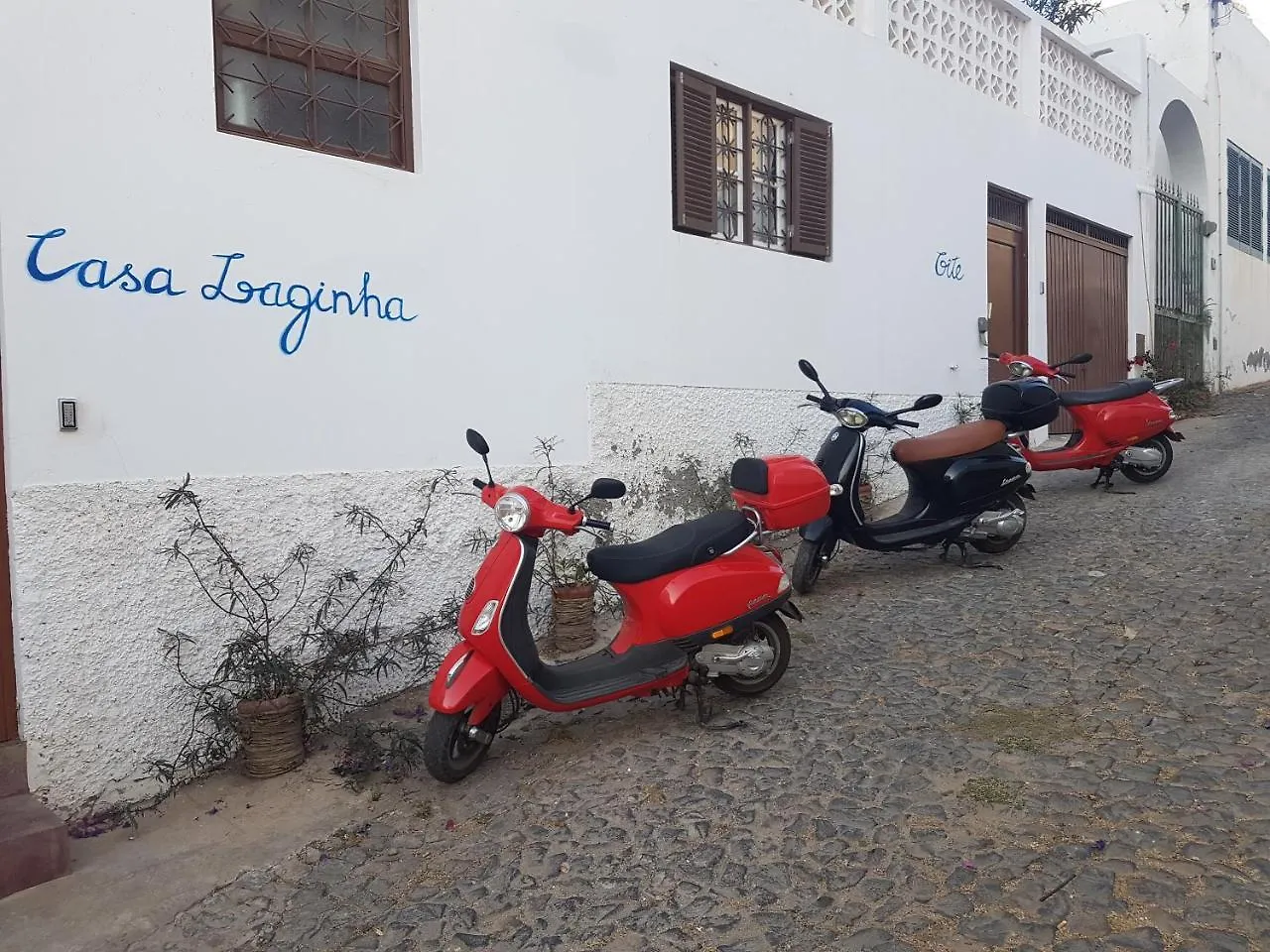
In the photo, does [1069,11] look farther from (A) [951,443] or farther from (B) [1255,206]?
(A) [951,443]

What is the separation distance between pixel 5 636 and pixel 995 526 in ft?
17.3

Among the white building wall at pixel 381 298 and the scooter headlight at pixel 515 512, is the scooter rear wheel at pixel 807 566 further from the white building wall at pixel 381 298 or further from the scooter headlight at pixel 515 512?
the scooter headlight at pixel 515 512

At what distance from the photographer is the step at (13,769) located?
344 cm

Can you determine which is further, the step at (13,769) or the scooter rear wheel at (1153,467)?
the scooter rear wheel at (1153,467)

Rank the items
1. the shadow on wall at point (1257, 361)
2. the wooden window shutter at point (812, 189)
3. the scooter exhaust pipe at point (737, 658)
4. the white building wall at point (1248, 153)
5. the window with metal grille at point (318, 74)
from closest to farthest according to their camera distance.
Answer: the scooter exhaust pipe at point (737, 658)
the window with metal grille at point (318, 74)
the wooden window shutter at point (812, 189)
the white building wall at point (1248, 153)
the shadow on wall at point (1257, 361)

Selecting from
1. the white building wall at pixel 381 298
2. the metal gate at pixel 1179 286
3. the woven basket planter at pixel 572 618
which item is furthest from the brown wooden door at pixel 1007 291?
the woven basket planter at pixel 572 618

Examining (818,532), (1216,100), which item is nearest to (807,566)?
(818,532)

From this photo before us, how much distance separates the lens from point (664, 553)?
388 centimetres

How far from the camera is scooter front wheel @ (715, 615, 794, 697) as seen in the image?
13.4ft

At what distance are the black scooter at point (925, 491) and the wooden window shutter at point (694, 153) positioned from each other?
138cm

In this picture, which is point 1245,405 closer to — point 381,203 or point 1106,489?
point 1106,489

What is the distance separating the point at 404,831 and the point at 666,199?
164 inches

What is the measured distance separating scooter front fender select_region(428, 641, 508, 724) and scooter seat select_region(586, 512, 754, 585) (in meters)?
0.64

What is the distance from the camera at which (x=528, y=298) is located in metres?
5.18
